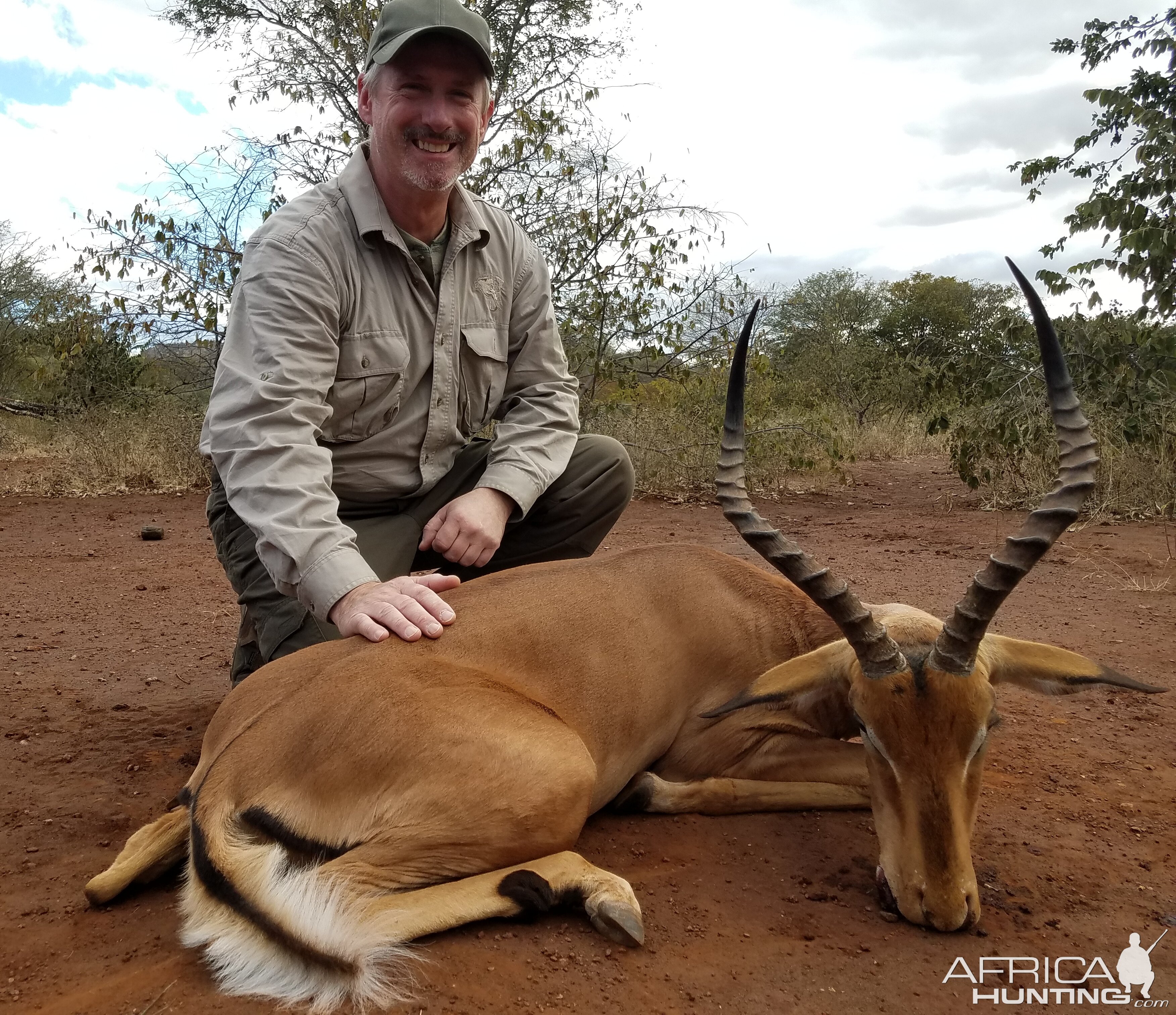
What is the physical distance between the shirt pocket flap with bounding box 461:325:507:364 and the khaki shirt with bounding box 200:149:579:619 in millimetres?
10

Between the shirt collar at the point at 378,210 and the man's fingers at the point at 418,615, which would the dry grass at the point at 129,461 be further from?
the man's fingers at the point at 418,615

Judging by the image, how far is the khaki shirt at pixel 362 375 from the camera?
3.38m

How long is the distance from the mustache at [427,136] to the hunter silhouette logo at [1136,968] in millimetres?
3526

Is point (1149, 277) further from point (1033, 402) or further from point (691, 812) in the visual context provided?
point (691, 812)

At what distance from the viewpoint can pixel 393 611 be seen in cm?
307

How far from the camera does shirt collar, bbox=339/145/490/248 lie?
3980 mm

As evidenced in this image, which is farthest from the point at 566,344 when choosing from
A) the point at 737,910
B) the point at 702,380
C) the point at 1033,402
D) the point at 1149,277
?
the point at 737,910

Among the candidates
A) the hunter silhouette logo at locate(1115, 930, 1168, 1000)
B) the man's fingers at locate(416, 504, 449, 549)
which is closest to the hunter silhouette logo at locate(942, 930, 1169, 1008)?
the hunter silhouette logo at locate(1115, 930, 1168, 1000)

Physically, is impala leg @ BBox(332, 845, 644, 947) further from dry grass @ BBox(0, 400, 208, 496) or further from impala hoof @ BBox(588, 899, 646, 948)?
dry grass @ BBox(0, 400, 208, 496)

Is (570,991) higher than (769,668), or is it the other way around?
(769,668)

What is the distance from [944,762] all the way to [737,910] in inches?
27.6

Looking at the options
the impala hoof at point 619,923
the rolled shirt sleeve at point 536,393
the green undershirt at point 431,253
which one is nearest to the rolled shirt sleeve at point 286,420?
the green undershirt at point 431,253

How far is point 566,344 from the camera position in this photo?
1127 cm

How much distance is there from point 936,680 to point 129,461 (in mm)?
11122
